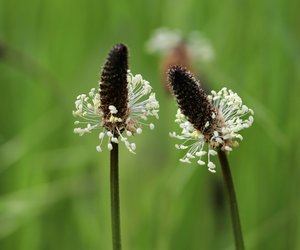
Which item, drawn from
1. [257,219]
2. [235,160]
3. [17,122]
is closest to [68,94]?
[17,122]

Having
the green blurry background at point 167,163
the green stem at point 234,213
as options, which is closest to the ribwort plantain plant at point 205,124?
the green stem at point 234,213

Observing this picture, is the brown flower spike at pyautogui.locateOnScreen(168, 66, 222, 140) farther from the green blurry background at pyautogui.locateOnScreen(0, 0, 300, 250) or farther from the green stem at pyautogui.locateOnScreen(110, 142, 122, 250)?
the green blurry background at pyautogui.locateOnScreen(0, 0, 300, 250)

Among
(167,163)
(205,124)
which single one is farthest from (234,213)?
(167,163)

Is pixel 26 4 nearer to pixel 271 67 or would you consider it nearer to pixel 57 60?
pixel 57 60

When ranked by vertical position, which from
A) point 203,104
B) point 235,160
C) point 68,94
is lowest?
point 203,104

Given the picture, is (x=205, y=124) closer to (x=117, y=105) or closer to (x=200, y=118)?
(x=200, y=118)
